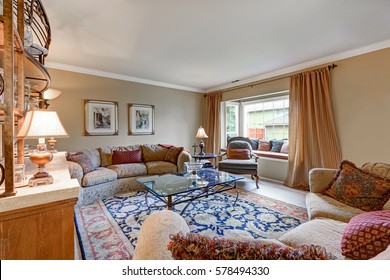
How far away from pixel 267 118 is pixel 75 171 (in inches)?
174

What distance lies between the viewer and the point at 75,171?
2.71m

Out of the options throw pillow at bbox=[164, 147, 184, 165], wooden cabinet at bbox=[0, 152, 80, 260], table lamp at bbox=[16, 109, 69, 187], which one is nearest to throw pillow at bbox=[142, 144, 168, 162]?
throw pillow at bbox=[164, 147, 184, 165]

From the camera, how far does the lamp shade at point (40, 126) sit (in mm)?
1033

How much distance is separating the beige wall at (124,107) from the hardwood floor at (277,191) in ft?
7.43

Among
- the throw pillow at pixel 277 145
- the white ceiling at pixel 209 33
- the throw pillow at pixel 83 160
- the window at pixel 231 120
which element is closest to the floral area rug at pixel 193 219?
the throw pillow at pixel 83 160

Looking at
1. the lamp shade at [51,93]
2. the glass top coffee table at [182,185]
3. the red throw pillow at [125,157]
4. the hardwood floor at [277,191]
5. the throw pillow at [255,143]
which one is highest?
the lamp shade at [51,93]

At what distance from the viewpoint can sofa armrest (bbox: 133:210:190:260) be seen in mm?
641

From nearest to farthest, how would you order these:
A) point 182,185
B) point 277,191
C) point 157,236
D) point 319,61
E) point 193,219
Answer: point 157,236 → point 193,219 → point 182,185 → point 319,61 → point 277,191

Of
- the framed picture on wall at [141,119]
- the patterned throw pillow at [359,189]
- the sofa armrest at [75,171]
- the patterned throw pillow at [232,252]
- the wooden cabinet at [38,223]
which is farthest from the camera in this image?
the framed picture on wall at [141,119]

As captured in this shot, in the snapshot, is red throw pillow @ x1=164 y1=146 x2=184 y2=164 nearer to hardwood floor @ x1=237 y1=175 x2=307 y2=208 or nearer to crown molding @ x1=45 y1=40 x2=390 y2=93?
hardwood floor @ x1=237 y1=175 x2=307 y2=208

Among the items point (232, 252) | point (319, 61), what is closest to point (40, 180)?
point (232, 252)

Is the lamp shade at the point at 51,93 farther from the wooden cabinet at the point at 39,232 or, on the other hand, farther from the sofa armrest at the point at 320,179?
the sofa armrest at the point at 320,179

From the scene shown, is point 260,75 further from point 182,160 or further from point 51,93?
point 51,93
